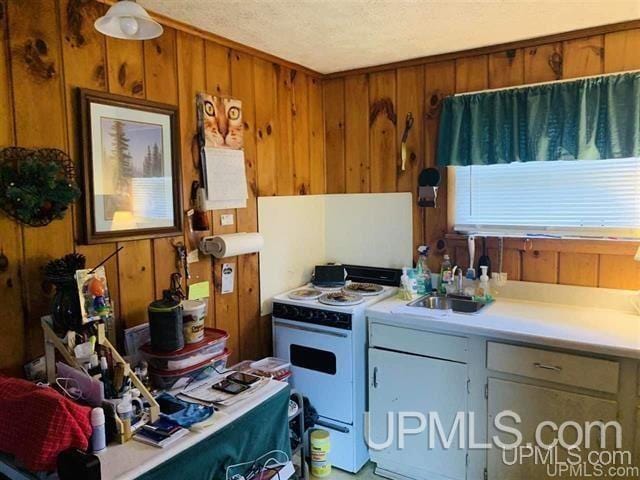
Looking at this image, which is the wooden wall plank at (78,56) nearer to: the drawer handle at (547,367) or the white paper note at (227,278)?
the white paper note at (227,278)

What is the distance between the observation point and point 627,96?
7.61 ft

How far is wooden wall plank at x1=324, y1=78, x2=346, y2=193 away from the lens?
3.29 metres

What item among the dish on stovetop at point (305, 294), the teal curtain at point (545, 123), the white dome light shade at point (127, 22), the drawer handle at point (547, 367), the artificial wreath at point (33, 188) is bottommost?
the drawer handle at point (547, 367)

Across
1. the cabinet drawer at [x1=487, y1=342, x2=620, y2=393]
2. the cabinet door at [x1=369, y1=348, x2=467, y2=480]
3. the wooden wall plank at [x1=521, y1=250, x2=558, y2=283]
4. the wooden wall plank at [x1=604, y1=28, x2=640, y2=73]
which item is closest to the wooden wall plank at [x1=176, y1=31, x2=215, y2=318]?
the cabinet door at [x1=369, y1=348, x2=467, y2=480]

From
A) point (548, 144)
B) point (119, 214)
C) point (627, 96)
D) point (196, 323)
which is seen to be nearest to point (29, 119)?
point (119, 214)

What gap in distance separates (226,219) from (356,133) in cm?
118

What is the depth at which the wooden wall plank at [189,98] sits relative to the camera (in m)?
2.31

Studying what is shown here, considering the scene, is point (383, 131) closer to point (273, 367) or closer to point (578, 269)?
point (578, 269)

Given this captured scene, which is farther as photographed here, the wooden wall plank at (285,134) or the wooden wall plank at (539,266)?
the wooden wall plank at (285,134)

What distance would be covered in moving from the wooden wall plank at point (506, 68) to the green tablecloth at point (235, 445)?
2049 mm

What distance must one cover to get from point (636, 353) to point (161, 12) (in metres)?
2.47

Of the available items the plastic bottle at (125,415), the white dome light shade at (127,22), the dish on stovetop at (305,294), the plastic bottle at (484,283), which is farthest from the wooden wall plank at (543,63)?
the plastic bottle at (125,415)

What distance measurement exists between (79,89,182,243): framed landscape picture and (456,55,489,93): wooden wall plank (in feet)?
5.45

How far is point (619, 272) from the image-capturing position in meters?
2.45
